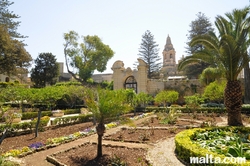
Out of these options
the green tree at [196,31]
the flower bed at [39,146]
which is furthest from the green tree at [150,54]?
the flower bed at [39,146]

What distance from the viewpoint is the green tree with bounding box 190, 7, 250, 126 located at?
9641mm

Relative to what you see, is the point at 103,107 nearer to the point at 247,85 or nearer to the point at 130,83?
the point at 130,83

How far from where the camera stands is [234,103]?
984 centimetres

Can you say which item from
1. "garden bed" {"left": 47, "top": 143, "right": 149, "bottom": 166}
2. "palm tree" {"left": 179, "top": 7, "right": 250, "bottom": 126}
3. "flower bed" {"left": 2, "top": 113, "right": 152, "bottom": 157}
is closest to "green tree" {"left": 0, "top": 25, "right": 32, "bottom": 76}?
"flower bed" {"left": 2, "top": 113, "right": 152, "bottom": 157}

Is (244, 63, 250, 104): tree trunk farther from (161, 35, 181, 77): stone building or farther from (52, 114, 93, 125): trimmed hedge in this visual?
(161, 35, 181, 77): stone building

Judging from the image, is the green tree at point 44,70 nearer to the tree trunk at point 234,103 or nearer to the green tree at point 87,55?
the green tree at point 87,55

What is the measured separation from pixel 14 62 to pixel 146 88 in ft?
52.3

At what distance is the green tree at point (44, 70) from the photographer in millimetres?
30172

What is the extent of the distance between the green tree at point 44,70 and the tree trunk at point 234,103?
2701 centimetres

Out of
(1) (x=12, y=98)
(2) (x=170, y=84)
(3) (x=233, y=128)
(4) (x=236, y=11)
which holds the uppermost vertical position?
(4) (x=236, y=11)

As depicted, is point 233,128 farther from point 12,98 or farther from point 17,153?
point 12,98

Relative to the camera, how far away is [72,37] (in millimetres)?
33156

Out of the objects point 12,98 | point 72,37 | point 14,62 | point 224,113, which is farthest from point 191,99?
point 72,37

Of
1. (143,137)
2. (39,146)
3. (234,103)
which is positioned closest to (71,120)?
(39,146)
